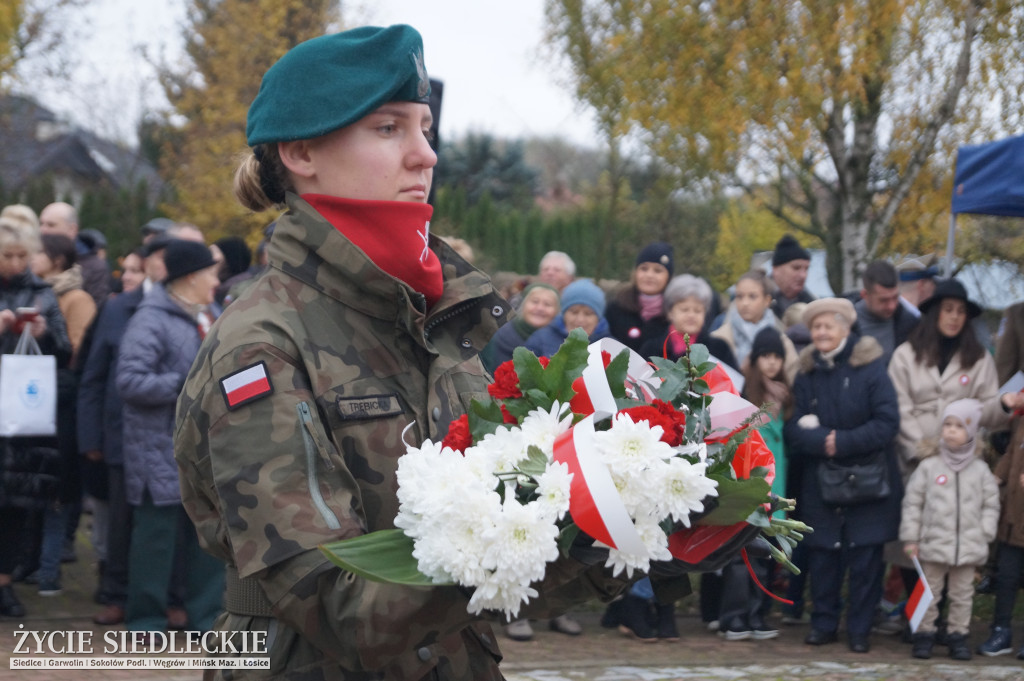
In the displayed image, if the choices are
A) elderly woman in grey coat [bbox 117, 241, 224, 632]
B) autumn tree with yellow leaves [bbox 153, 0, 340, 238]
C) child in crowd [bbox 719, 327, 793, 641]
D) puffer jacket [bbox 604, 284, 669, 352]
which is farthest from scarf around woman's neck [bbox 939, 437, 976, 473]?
autumn tree with yellow leaves [bbox 153, 0, 340, 238]

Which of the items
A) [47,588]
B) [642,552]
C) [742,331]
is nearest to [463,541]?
[642,552]

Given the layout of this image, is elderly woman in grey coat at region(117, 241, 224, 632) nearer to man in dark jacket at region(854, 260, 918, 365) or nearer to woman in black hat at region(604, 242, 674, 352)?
woman in black hat at region(604, 242, 674, 352)

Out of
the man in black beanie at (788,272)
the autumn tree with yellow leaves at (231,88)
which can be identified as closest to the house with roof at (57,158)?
the autumn tree with yellow leaves at (231,88)

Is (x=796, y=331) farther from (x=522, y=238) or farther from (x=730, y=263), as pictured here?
(x=522, y=238)

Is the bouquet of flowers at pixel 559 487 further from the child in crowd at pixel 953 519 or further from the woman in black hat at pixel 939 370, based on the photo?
the woman in black hat at pixel 939 370

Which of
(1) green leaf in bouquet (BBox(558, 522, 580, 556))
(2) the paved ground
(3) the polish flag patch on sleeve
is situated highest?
(3) the polish flag patch on sleeve

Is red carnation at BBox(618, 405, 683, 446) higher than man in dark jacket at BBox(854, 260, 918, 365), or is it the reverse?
man in dark jacket at BBox(854, 260, 918, 365)

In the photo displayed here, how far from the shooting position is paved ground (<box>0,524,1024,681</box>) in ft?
20.9

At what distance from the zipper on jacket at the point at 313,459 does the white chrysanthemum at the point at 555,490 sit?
365 millimetres

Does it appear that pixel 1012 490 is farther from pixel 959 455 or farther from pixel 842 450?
pixel 842 450

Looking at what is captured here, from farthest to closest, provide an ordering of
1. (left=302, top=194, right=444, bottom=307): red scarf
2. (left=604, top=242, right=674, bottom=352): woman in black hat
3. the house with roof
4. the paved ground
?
1. the house with roof
2. (left=604, top=242, right=674, bottom=352): woman in black hat
3. the paved ground
4. (left=302, top=194, right=444, bottom=307): red scarf

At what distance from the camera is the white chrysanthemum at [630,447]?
1674mm

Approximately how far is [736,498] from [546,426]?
302mm

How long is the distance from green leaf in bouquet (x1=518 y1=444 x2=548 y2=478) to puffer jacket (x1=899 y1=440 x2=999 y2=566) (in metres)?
5.88
